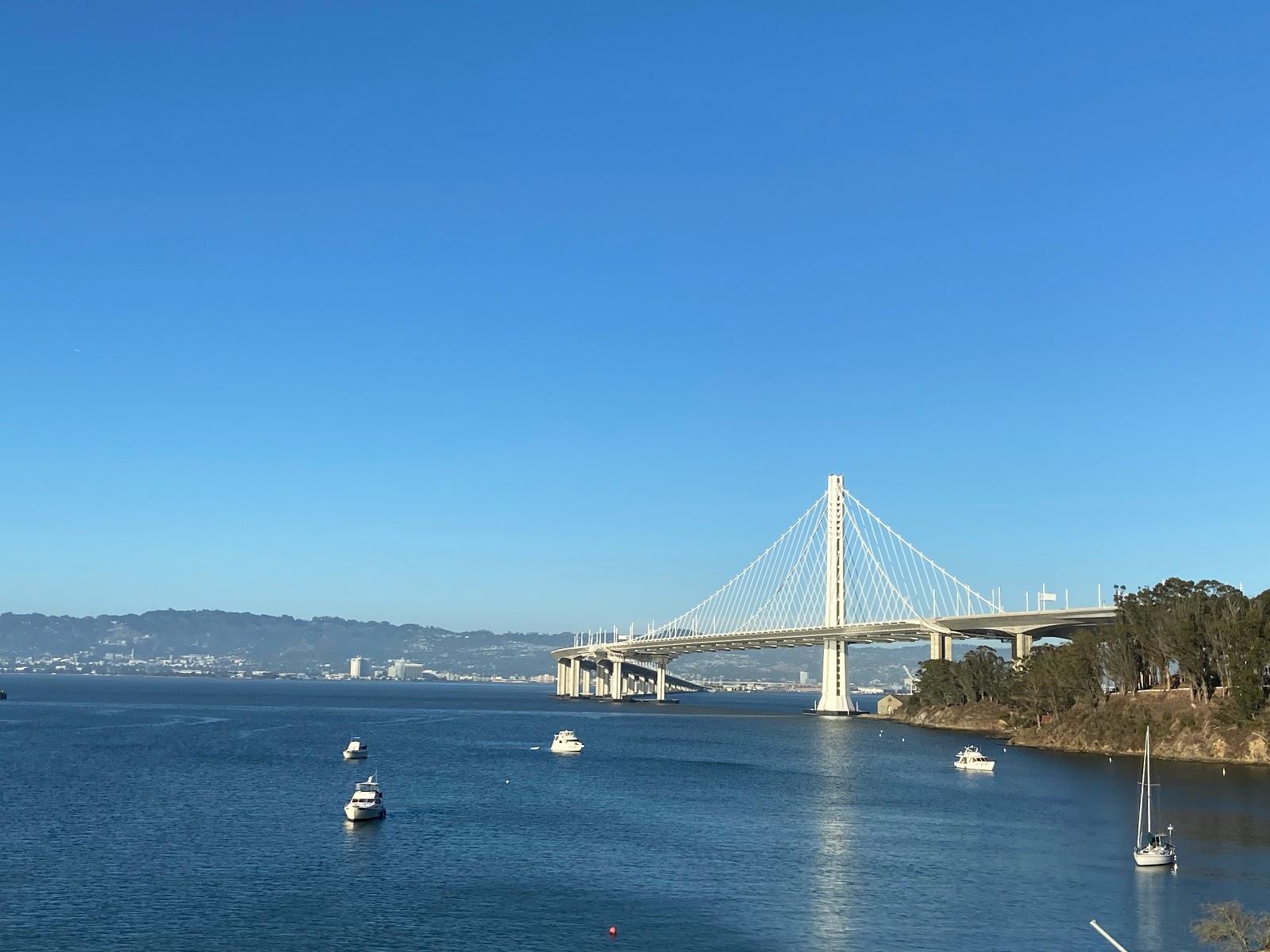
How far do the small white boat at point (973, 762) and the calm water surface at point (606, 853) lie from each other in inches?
74.4

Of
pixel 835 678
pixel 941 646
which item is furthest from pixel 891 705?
pixel 941 646

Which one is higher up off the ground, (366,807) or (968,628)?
(968,628)

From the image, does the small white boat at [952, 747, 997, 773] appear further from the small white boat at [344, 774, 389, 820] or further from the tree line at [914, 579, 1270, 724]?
the small white boat at [344, 774, 389, 820]

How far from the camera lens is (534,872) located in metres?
54.0

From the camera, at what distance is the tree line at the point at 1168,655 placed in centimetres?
10712

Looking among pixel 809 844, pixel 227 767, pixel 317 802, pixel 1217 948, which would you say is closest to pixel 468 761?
pixel 227 767

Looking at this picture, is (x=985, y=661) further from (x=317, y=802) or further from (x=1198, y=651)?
(x=317, y=802)

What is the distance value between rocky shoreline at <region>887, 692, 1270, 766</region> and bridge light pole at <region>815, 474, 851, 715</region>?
37122mm

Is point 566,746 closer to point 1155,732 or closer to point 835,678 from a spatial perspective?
point 1155,732

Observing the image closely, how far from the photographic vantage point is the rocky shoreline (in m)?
104

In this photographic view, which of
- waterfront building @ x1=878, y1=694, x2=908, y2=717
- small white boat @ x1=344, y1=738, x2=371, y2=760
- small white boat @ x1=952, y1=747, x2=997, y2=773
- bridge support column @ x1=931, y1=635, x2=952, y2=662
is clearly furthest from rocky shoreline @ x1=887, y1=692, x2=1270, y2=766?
small white boat @ x1=344, y1=738, x2=371, y2=760

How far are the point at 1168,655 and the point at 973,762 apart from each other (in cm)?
3036

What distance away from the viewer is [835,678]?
181500mm

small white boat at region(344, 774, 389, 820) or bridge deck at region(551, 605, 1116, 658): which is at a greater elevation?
bridge deck at region(551, 605, 1116, 658)
